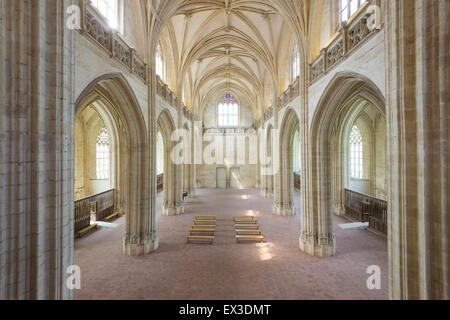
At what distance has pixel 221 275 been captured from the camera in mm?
6852

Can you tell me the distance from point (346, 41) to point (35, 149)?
26.7 ft

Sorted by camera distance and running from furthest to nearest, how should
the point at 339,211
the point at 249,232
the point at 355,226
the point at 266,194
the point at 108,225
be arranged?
1. the point at 266,194
2. the point at 339,211
3. the point at 108,225
4. the point at 355,226
5. the point at 249,232

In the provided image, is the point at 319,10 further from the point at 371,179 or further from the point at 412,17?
the point at 371,179

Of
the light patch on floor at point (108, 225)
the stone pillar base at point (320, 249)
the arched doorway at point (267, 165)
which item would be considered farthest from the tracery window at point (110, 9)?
the arched doorway at point (267, 165)

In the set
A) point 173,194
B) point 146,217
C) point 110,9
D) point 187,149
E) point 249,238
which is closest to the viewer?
point 110,9

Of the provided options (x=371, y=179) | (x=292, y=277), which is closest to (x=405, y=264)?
(x=292, y=277)

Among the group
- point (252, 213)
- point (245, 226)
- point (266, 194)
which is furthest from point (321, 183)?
point (266, 194)

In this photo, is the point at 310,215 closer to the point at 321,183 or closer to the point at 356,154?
the point at 321,183

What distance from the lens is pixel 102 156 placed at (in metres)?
21.1

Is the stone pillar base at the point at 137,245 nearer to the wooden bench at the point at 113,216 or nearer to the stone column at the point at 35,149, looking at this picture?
the stone column at the point at 35,149

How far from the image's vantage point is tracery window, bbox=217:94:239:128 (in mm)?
28047

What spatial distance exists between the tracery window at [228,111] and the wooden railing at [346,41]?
19.8 m

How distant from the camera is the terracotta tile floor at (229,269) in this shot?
19.5ft
